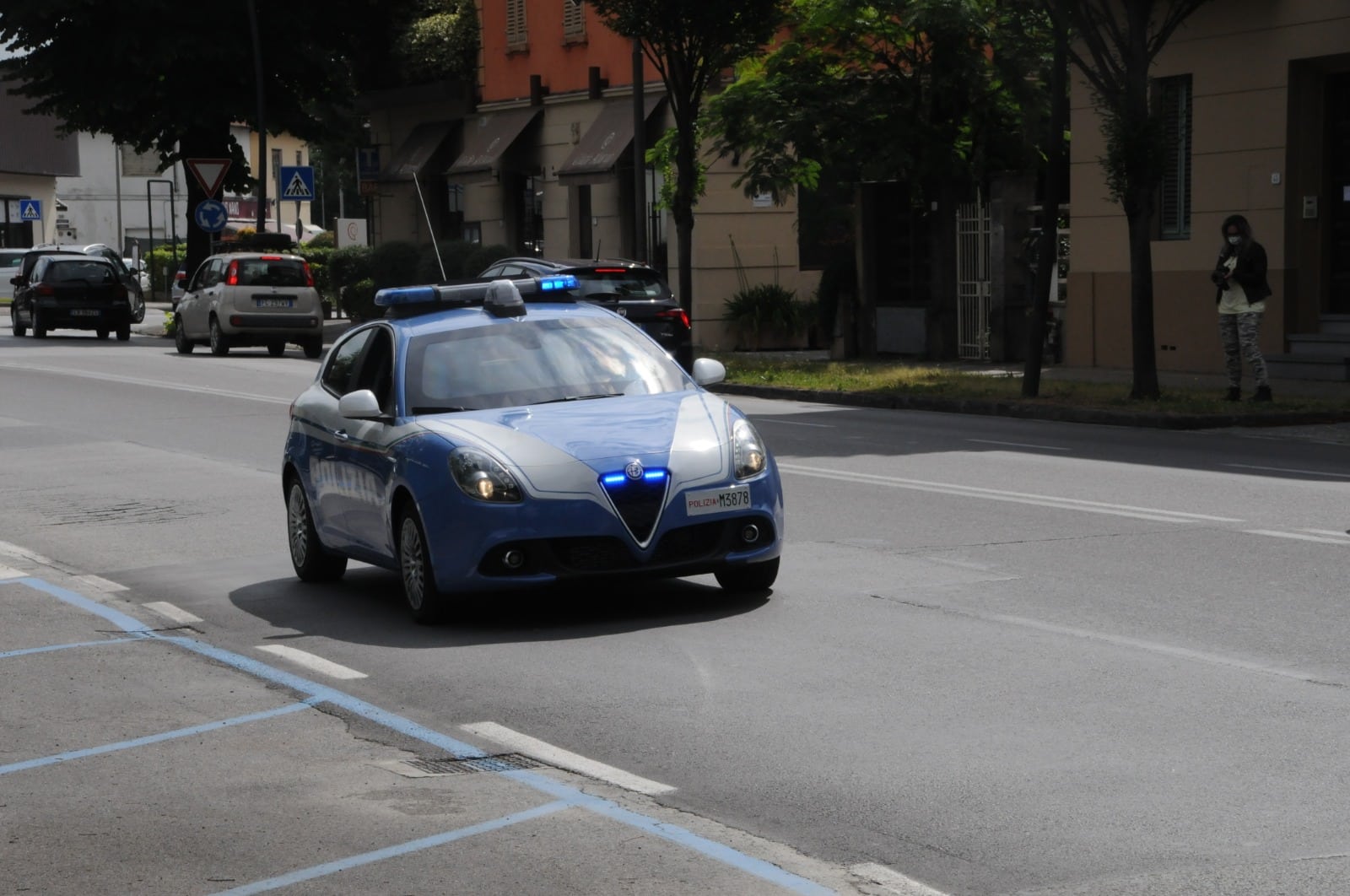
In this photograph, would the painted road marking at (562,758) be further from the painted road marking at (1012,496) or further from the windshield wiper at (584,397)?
the painted road marking at (1012,496)

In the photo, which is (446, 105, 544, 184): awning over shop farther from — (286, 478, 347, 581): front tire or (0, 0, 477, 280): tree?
(286, 478, 347, 581): front tire

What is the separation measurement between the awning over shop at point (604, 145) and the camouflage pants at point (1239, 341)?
59.9 feet

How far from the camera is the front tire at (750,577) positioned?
9859 mm

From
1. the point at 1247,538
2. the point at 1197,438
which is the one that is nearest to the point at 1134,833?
→ the point at 1247,538

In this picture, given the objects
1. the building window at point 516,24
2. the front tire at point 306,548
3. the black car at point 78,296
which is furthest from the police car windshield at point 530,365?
the black car at point 78,296

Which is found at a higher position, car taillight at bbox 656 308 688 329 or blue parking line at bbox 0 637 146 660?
car taillight at bbox 656 308 688 329

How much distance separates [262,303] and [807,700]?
29164 millimetres

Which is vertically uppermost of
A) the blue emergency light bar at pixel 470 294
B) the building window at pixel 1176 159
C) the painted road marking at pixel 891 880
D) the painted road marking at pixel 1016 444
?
the building window at pixel 1176 159

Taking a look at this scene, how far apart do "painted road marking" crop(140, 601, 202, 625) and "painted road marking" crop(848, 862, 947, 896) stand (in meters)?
5.37

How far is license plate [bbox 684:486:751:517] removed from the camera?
9.23 m

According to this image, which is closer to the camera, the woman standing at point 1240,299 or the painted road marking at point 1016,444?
the painted road marking at point 1016,444

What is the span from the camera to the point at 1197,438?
59.8 ft

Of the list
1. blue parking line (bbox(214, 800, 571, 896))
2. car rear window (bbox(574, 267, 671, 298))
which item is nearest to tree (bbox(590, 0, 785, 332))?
car rear window (bbox(574, 267, 671, 298))

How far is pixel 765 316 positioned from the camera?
35.9 meters
